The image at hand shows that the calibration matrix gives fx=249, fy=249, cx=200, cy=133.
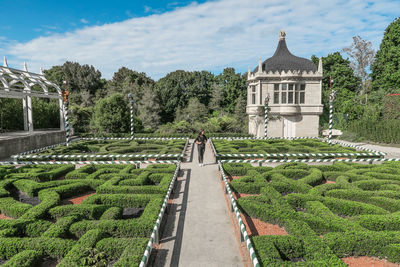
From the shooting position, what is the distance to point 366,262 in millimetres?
6051

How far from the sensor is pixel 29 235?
7000 millimetres

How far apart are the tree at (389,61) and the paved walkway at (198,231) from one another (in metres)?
37.5

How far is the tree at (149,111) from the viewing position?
42.1 meters

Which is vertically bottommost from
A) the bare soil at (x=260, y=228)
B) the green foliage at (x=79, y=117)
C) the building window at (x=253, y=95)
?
the bare soil at (x=260, y=228)

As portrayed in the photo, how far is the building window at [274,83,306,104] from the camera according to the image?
94.3 feet

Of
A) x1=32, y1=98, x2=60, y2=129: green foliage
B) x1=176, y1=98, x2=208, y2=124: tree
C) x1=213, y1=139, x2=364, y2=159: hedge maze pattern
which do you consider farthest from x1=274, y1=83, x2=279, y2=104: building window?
x1=32, y1=98, x2=60, y2=129: green foliage

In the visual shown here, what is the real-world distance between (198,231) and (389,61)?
148 feet

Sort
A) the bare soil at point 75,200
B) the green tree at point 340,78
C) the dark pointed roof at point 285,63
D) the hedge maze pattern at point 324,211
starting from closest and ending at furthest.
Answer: the hedge maze pattern at point 324,211 < the bare soil at point 75,200 < the dark pointed roof at point 285,63 < the green tree at point 340,78

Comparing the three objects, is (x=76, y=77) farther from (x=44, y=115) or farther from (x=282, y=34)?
(x=282, y=34)

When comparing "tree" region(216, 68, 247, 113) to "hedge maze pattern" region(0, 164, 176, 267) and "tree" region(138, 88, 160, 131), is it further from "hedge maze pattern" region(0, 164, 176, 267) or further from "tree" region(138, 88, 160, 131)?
"hedge maze pattern" region(0, 164, 176, 267)

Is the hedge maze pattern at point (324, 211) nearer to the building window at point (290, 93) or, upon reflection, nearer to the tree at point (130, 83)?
the building window at point (290, 93)

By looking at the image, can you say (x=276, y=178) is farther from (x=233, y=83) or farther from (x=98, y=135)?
(x=233, y=83)

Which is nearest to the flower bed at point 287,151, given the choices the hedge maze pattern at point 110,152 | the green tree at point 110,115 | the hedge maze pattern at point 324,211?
the hedge maze pattern at point 324,211


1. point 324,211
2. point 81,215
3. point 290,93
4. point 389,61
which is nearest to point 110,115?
point 290,93
